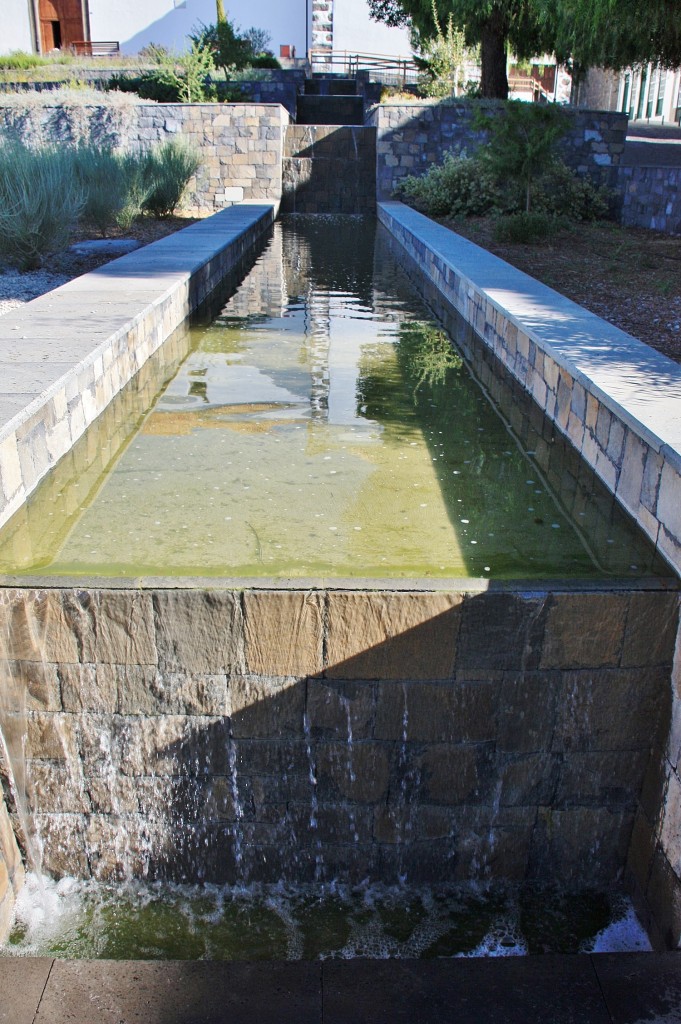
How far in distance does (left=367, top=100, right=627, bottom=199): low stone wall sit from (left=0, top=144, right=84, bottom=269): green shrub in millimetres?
7801

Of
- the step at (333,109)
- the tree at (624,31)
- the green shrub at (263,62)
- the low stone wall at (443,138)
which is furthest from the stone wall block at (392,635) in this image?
the green shrub at (263,62)

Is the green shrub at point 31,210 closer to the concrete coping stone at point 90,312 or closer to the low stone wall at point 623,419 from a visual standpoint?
the concrete coping stone at point 90,312

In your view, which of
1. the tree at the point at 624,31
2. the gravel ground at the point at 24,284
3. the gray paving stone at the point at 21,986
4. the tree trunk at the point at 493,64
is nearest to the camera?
the gray paving stone at the point at 21,986

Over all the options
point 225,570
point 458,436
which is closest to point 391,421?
point 458,436

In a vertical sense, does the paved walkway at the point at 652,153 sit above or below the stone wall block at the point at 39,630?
above

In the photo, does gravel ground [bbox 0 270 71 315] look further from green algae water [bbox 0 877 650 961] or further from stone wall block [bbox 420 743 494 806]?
stone wall block [bbox 420 743 494 806]

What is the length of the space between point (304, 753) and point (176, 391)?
2.68m

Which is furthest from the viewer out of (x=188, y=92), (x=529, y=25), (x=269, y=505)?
(x=188, y=92)

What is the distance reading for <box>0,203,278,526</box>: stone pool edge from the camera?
10.8ft

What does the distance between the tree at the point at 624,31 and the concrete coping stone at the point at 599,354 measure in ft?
11.1

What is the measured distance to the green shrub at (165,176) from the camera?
40.5 ft

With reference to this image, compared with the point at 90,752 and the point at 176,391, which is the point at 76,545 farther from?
the point at 176,391

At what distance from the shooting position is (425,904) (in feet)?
9.39

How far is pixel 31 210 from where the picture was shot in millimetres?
7648
